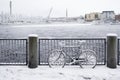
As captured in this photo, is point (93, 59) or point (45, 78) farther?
point (93, 59)

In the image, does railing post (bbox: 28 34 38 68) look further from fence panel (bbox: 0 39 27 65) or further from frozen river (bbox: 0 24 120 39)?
frozen river (bbox: 0 24 120 39)

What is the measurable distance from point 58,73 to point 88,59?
1.51m

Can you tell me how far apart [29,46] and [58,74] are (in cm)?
177

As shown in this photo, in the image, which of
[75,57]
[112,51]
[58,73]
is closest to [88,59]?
[75,57]

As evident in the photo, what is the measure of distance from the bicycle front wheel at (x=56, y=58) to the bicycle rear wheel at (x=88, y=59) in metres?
0.77

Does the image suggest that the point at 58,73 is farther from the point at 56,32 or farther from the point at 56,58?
the point at 56,32

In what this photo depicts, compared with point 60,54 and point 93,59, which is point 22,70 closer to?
point 60,54

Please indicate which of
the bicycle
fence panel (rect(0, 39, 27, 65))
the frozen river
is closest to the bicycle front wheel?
the bicycle

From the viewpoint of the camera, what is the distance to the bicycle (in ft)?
27.8

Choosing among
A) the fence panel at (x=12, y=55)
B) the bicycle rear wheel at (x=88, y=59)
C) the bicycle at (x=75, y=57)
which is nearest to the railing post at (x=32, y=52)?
the bicycle at (x=75, y=57)

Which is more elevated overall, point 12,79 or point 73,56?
point 73,56

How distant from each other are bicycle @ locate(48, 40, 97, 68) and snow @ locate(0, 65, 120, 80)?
10.1 inches

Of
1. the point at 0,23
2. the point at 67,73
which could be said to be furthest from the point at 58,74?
the point at 0,23

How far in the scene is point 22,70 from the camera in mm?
8242
